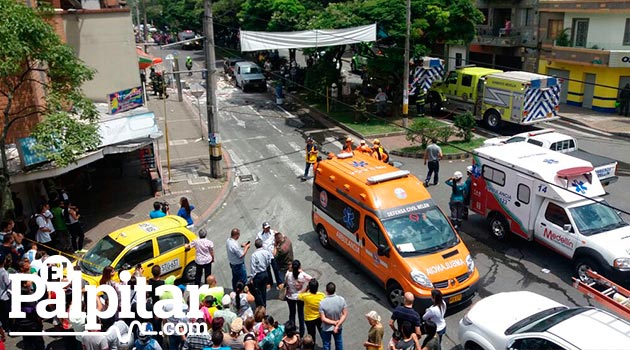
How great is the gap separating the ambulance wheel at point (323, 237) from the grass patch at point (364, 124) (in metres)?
11.7

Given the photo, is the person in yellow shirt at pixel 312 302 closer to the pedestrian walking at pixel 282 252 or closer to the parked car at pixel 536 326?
the pedestrian walking at pixel 282 252

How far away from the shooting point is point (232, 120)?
102 feet

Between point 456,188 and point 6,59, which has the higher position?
point 6,59

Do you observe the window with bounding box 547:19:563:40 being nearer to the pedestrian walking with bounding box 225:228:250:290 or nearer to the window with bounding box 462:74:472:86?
the window with bounding box 462:74:472:86

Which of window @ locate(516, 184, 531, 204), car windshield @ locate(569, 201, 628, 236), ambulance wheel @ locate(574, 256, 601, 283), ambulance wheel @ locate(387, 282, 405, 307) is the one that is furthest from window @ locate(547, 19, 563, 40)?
ambulance wheel @ locate(387, 282, 405, 307)

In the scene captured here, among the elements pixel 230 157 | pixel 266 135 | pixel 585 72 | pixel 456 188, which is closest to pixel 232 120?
pixel 266 135

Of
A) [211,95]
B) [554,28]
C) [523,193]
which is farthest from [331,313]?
[554,28]

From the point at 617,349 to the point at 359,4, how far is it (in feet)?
79.0

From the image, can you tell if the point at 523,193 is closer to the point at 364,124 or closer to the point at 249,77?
the point at 364,124

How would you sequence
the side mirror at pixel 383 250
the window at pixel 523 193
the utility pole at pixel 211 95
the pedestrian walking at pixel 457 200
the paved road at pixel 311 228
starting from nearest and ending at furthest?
the side mirror at pixel 383 250 → the paved road at pixel 311 228 → the window at pixel 523 193 → the pedestrian walking at pixel 457 200 → the utility pole at pixel 211 95

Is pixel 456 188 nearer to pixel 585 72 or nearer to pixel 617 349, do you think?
pixel 617 349

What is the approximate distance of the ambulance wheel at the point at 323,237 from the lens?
49.2 feet

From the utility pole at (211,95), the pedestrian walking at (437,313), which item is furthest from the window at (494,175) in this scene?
the utility pole at (211,95)

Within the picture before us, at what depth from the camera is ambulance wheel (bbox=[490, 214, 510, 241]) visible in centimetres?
1502
